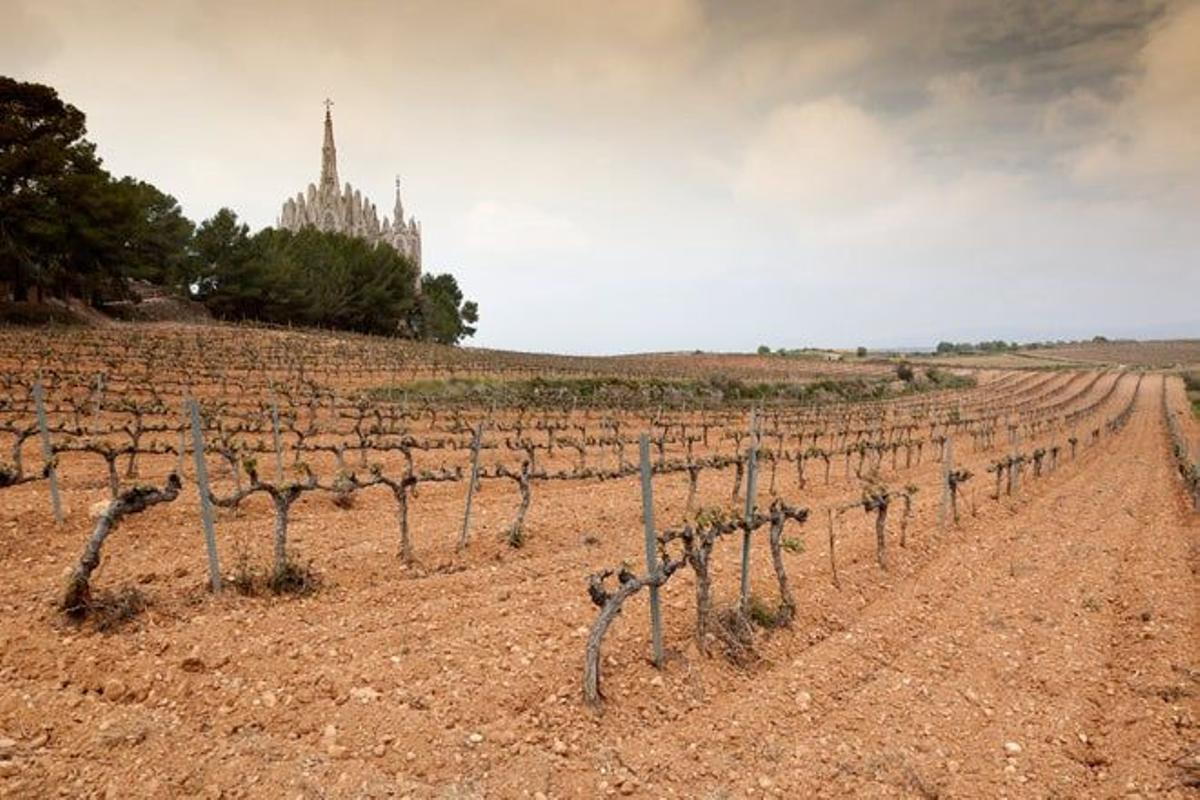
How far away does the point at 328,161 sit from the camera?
360 feet

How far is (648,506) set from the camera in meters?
7.45

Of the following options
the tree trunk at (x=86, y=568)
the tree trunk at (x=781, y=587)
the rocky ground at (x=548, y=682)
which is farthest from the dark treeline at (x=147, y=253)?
the tree trunk at (x=781, y=587)

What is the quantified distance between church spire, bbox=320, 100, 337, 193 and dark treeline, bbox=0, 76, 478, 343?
3418 cm

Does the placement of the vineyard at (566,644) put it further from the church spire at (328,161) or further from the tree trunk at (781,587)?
the church spire at (328,161)

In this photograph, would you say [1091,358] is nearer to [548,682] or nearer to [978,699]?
[978,699]

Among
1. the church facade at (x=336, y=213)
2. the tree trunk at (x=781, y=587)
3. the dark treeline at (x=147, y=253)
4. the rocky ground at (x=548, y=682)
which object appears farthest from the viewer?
the church facade at (x=336, y=213)

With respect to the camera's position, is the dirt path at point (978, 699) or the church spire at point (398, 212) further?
the church spire at point (398, 212)

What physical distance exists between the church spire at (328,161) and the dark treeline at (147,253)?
112 ft

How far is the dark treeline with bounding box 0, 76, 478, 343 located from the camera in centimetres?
3509

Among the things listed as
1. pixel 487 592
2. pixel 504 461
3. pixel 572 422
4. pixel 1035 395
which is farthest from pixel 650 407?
pixel 1035 395

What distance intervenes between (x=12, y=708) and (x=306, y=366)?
3610 centimetres

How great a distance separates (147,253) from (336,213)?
60.8 meters

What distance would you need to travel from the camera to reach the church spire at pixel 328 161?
108 metres

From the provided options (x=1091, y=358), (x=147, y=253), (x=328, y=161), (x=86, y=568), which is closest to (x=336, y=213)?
(x=328, y=161)
